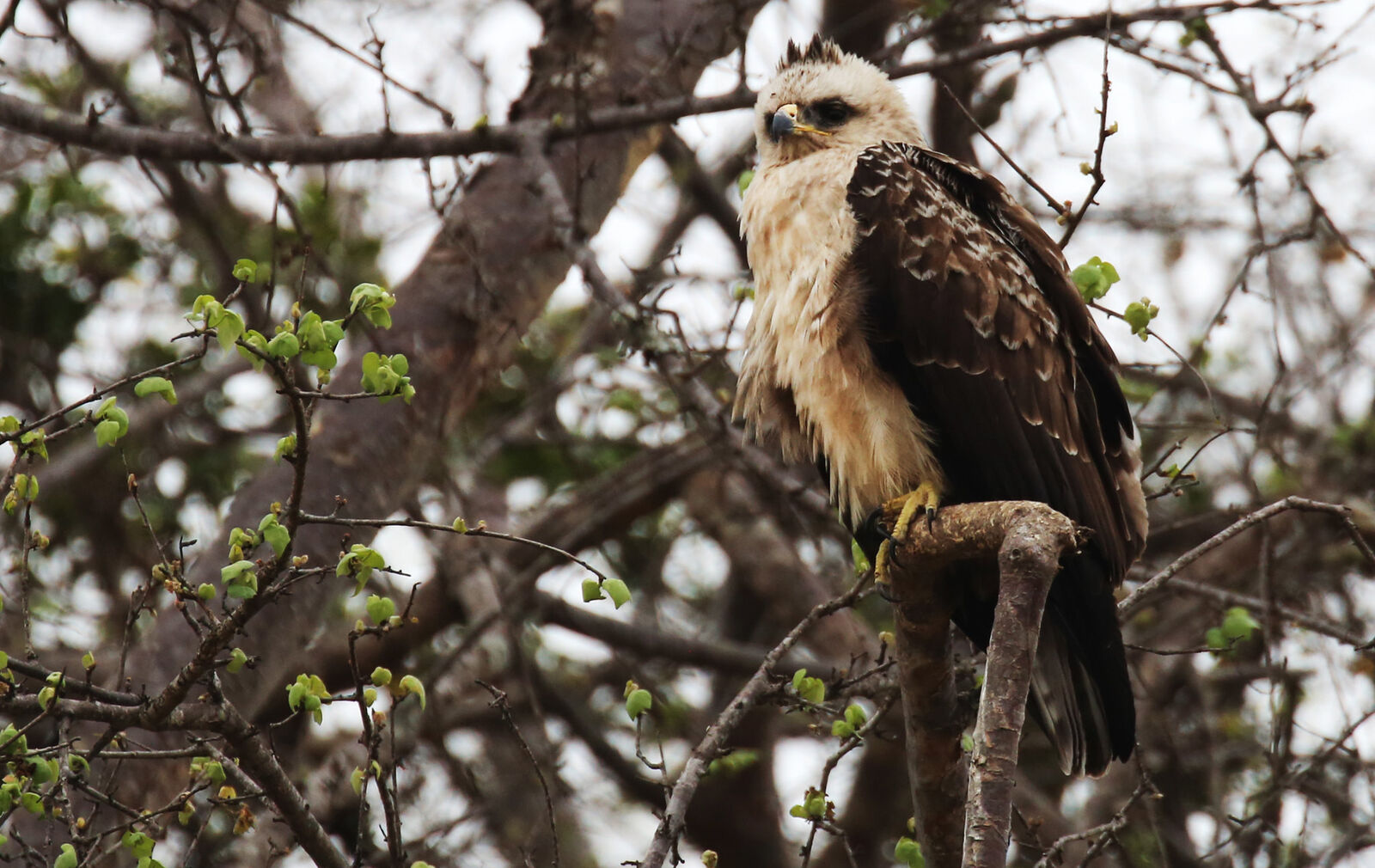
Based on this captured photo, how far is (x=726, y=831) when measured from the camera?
22.9ft

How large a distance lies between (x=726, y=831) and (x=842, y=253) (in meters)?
3.91

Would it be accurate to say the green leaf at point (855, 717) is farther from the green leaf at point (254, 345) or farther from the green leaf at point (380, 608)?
the green leaf at point (254, 345)

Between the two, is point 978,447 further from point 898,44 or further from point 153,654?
point 153,654

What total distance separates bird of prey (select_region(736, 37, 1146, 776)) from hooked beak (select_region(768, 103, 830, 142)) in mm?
451

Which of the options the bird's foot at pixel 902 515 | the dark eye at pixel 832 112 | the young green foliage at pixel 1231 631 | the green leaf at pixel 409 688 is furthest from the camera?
the dark eye at pixel 832 112

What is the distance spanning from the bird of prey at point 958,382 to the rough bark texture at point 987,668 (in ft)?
0.82

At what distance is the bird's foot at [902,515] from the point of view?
345 centimetres

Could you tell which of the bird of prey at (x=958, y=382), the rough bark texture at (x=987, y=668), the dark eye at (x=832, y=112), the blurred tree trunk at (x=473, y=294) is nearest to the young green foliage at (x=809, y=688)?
the rough bark texture at (x=987, y=668)

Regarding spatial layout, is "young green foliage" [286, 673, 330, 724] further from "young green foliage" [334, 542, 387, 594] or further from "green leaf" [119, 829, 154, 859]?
"green leaf" [119, 829, 154, 859]

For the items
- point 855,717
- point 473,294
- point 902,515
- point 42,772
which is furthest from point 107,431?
point 473,294

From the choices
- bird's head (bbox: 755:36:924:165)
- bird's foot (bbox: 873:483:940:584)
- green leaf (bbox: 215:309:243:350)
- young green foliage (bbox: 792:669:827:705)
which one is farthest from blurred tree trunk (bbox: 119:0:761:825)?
green leaf (bbox: 215:309:243:350)

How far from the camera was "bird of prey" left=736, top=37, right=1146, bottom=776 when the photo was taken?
371 centimetres

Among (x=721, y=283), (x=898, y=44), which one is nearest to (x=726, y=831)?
(x=721, y=283)

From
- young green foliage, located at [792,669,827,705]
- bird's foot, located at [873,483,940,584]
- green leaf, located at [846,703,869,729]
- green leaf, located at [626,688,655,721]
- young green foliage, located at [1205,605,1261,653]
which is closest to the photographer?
green leaf, located at [626,688,655,721]
